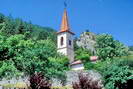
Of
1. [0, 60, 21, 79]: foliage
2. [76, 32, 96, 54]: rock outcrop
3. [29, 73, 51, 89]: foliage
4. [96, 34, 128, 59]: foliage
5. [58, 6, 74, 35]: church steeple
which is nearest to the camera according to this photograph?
[29, 73, 51, 89]: foliage

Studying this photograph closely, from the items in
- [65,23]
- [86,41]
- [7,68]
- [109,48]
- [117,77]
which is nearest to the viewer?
[7,68]

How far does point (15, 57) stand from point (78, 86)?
16.0 feet

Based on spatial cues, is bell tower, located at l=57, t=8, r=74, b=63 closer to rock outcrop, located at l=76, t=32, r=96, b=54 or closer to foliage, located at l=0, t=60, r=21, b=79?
rock outcrop, located at l=76, t=32, r=96, b=54

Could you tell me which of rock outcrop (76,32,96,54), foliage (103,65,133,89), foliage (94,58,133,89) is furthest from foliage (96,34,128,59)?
foliage (103,65,133,89)

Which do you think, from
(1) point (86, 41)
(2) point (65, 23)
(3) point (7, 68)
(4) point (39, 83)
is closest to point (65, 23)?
(2) point (65, 23)

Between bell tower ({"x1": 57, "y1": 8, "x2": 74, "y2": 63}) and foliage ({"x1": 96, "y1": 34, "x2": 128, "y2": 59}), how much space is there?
5.87 m

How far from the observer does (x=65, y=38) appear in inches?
2233

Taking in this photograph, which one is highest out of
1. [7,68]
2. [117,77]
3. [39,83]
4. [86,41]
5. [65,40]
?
[86,41]

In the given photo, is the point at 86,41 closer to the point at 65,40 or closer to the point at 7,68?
the point at 65,40

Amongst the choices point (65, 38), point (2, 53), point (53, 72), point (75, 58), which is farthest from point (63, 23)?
point (2, 53)

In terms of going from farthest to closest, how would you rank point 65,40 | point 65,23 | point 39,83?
1. point 65,23
2. point 65,40
3. point 39,83

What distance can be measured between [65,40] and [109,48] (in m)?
9.13

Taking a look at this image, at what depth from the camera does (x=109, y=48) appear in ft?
177

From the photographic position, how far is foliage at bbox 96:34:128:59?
2081 inches
